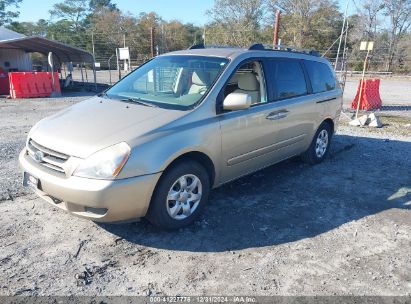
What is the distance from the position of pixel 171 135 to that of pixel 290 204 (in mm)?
1995

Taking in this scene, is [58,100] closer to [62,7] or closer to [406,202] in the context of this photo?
[406,202]

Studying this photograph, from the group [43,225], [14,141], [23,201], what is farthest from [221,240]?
[14,141]

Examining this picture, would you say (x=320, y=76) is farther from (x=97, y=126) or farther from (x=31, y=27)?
(x=31, y=27)

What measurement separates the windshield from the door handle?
0.92 m

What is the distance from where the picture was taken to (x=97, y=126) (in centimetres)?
351

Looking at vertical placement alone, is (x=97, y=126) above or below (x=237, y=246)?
above

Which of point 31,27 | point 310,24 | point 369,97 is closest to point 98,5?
point 31,27

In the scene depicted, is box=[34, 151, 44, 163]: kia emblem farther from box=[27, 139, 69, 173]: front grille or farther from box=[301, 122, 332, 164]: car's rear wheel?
box=[301, 122, 332, 164]: car's rear wheel

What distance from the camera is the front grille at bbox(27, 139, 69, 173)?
3.25 m

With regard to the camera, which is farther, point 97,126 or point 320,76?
point 320,76

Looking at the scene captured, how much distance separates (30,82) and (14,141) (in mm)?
10202

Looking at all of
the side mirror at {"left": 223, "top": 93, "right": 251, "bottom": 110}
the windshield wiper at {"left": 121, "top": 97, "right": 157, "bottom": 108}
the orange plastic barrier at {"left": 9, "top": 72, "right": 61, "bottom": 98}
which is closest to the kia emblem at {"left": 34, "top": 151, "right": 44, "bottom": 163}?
the windshield wiper at {"left": 121, "top": 97, "right": 157, "bottom": 108}

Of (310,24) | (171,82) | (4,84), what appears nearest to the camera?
(171,82)

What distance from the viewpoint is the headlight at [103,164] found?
3.08 metres
